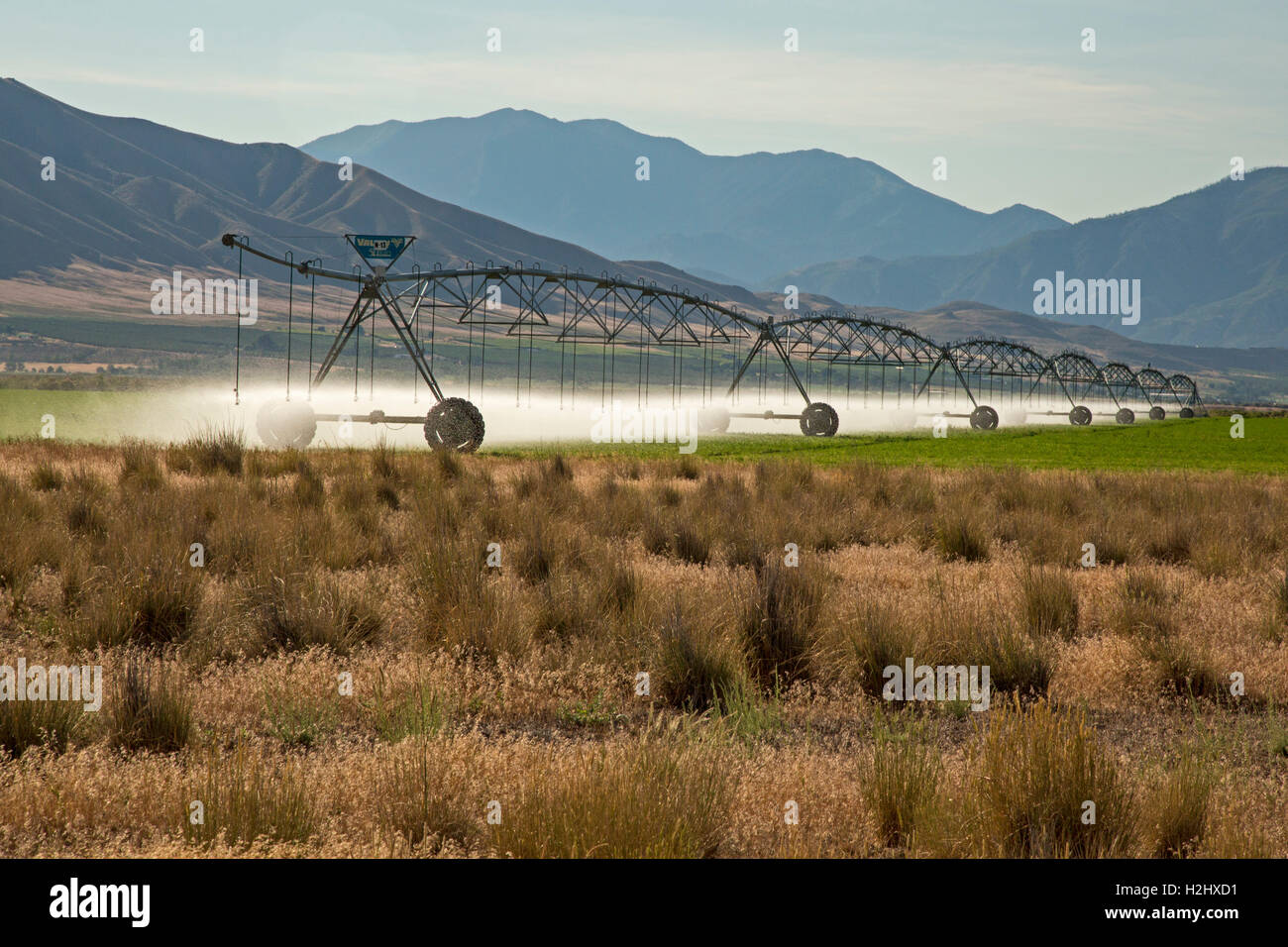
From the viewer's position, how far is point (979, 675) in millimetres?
9781

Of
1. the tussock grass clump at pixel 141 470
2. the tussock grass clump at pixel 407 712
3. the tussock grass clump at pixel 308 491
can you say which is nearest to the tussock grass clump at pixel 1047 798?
the tussock grass clump at pixel 407 712

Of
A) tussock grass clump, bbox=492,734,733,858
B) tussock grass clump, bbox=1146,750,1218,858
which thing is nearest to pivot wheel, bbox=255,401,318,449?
tussock grass clump, bbox=492,734,733,858

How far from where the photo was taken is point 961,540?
17547 mm

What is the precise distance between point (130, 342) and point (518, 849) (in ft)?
679

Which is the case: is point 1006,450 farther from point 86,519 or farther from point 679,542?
point 86,519

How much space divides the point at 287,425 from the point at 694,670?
31619 millimetres

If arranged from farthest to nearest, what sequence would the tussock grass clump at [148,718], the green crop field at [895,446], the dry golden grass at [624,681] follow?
the green crop field at [895,446] → the tussock grass clump at [148,718] → the dry golden grass at [624,681]

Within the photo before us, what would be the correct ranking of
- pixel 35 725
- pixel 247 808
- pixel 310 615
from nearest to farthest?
1. pixel 247 808
2. pixel 35 725
3. pixel 310 615

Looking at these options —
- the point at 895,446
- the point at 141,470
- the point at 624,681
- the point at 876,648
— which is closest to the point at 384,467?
the point at 141,470

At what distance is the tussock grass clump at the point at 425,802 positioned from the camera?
19.9 ft

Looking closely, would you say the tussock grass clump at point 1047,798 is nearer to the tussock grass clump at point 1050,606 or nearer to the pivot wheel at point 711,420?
the tussock grass clump at point 1050,606

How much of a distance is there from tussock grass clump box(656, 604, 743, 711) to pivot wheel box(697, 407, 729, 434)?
5652cm

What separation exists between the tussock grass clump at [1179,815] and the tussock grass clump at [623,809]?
232cm

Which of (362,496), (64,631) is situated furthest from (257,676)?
(362,496)
